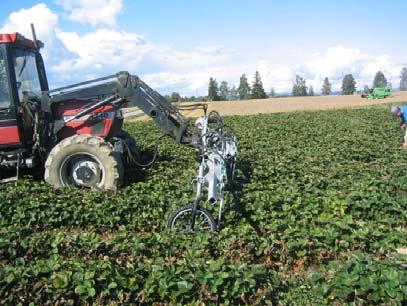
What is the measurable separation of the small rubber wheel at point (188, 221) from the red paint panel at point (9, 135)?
3683 mm

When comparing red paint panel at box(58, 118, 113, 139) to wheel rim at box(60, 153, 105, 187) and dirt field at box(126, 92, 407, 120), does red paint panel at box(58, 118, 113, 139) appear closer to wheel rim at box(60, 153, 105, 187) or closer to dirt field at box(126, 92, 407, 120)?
wheel rim at box(60, 153, 105, 187)

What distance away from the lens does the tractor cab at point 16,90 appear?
7836 mm

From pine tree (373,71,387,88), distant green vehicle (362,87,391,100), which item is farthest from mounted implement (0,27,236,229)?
pine tree (373,71,387,88)

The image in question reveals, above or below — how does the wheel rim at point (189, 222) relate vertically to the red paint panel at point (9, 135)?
below

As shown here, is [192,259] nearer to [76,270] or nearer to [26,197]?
[76,270]

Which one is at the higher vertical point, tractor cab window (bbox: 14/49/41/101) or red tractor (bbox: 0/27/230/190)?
tractor cab window (bbox: 14/49/41/101)

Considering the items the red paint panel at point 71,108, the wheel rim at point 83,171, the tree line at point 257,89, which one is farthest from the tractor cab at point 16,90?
the tree line at point 257,89

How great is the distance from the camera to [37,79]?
8859mm

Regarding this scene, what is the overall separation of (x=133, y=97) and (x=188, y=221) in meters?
2.98

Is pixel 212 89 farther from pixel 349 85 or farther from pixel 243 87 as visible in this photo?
pixel 349 85

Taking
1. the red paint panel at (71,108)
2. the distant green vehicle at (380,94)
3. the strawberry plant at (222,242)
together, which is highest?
the red paint panel at (71,108)

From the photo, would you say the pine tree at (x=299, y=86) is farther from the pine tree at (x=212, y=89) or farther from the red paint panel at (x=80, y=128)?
the red paint panel at (x=80, y=128)

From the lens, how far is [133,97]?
8211 mm

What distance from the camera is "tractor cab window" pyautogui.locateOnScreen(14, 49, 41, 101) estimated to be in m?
8.07
